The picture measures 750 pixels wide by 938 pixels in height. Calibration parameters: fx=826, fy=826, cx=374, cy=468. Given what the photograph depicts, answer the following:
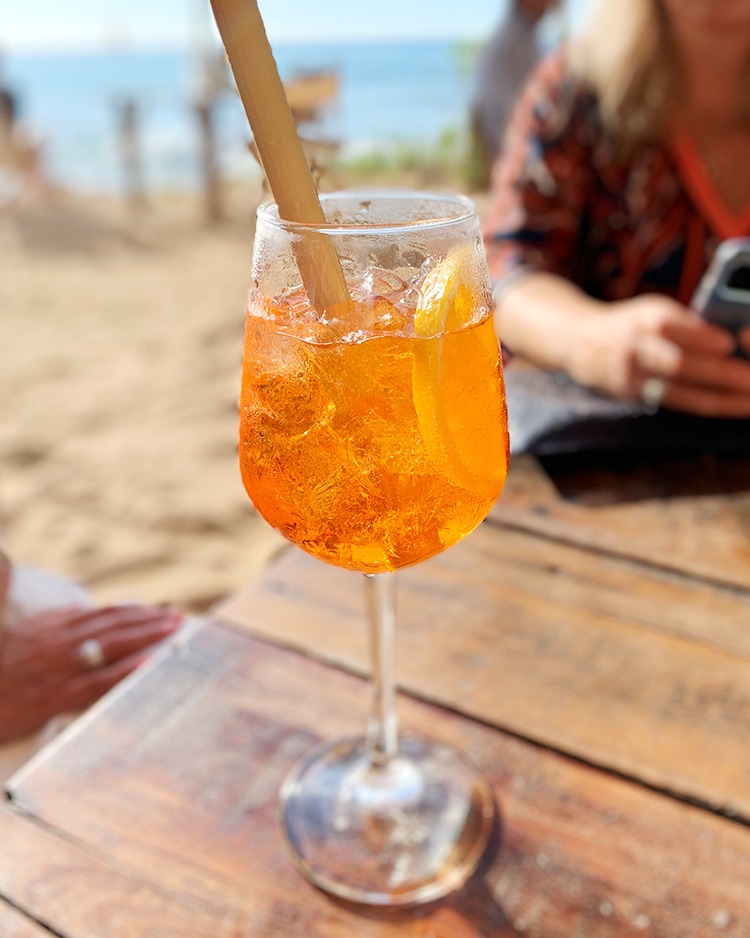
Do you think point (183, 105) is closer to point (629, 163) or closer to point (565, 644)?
point (629, 163)

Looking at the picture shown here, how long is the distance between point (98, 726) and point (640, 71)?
1679mm

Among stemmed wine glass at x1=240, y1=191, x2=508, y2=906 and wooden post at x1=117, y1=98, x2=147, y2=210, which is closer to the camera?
stemmed wine glass at x1=240, y1=191, x2=508, y2=906

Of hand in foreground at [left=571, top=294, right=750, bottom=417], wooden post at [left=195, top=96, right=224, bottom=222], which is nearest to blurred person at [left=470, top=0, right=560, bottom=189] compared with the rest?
hand in foreground at [left=571, top=294, right=750, bottom=417]

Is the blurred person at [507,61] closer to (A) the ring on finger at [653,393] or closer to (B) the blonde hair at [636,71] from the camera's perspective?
(B) the blonde hair at [636,71]

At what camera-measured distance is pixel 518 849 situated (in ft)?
2.60

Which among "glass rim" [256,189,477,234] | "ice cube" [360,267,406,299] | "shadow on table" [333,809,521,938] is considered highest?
"glass rim" [256,189,477,234]

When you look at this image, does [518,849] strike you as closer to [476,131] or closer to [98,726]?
[98,726]

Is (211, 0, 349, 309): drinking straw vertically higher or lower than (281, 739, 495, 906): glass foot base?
higher

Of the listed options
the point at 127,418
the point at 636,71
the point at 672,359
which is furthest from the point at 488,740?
the point at 127,418

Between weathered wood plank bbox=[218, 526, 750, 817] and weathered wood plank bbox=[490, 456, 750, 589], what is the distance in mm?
42

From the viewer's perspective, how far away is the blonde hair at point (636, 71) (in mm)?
1771

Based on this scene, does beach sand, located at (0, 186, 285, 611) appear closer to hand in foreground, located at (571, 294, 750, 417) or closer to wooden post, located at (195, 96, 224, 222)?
hand in foreground, located at (571, 294, 750, 417)

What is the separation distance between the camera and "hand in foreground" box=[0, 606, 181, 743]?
109 centimetres

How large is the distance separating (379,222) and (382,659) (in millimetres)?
448
